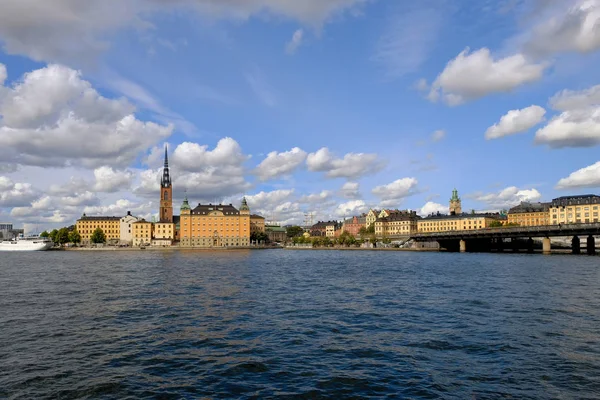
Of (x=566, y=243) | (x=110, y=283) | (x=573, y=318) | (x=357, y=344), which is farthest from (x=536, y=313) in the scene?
(x=566, y=243)

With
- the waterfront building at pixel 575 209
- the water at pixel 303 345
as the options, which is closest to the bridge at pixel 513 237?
the waterfront building at pixel 575 209

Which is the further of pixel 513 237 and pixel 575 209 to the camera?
pixel 575 209

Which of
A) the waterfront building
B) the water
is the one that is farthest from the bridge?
the water

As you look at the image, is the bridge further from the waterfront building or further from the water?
the water

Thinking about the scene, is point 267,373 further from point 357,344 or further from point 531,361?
point 531,361

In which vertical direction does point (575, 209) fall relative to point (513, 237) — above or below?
above

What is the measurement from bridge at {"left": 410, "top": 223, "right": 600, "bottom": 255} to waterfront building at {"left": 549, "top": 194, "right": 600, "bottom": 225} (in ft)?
144

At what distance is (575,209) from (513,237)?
7792cm

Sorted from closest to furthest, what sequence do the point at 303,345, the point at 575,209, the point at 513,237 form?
the point at 303,345, the point at 513,237, the point at 575,209

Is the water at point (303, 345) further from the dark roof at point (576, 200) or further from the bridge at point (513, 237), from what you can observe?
the dark roof at point (576, 200)

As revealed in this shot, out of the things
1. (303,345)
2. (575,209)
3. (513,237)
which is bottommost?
(303,345)

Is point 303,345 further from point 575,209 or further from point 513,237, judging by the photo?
point 575,209

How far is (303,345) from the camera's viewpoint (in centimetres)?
→ 2183

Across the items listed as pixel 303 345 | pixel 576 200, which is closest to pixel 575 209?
pixel 576 200
